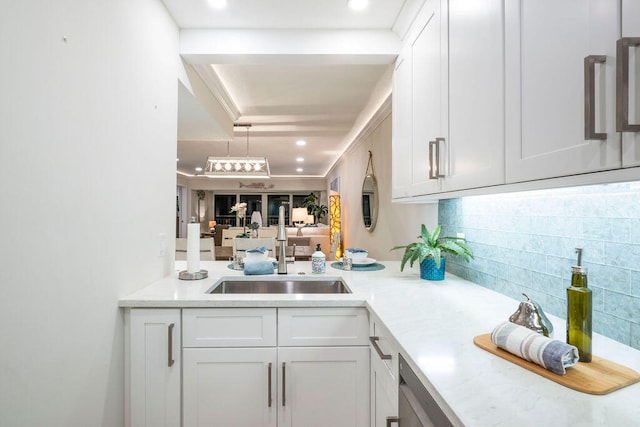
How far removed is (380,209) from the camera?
3.81 metres

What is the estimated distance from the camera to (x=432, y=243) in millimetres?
1822

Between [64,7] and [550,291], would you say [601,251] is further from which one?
[64,7]

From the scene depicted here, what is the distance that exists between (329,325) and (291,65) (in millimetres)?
1941

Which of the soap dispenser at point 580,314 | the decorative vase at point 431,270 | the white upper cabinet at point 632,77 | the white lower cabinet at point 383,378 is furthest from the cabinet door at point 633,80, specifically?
the decorative vase at point 431,270

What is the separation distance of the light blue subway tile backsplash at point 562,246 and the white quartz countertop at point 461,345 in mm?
73

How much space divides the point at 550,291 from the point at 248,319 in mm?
1206

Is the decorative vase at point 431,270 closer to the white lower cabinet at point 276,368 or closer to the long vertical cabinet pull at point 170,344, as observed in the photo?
the white lower cabinet at point 276,368

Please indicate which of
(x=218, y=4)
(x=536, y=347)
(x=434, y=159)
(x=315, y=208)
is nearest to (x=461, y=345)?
(x=536, y=347)

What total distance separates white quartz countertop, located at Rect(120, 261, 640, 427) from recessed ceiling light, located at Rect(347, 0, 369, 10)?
153 cm

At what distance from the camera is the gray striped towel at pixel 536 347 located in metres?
0.78

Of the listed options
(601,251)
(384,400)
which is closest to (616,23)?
(601,251)

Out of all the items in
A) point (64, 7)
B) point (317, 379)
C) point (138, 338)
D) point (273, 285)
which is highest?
point (64, 7)

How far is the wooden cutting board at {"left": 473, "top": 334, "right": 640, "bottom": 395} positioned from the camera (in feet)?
2.37

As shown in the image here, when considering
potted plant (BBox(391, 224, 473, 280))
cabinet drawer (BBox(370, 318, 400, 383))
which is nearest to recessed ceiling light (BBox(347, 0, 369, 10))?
potted plant (BBox(391, 224, 473, 280))
